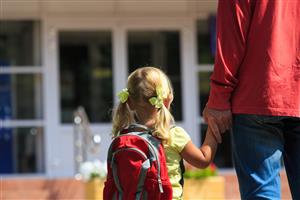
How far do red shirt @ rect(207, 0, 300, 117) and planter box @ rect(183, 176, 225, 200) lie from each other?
4.14 m

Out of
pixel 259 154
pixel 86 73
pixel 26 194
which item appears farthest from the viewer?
pixel 86 73

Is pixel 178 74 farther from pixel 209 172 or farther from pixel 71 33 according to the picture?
pixel 209 172

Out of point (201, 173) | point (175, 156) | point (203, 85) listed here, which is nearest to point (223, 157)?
point (203, 85)

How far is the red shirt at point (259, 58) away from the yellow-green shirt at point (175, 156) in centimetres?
28

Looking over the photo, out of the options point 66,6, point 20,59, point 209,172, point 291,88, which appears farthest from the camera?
point 20,59

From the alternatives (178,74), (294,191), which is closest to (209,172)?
(178,74)

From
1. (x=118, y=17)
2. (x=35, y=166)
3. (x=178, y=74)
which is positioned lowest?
(x=35, y=166)

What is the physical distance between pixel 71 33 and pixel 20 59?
90 centimetres

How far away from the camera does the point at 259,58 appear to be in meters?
3.20

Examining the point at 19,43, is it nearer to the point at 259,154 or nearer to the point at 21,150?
the point at 21,150

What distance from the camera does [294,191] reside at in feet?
11.0

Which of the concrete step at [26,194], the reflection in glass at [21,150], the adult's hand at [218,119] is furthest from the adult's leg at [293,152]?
the reflection in glass at [21,150]

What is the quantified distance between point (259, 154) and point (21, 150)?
8058 millimetres

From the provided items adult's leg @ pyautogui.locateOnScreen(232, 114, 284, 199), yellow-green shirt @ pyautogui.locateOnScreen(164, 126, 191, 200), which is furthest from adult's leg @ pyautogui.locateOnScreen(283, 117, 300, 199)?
yellow-green shirt @ pyautogui.locateOnScreen(164, 126, 191, 200)
